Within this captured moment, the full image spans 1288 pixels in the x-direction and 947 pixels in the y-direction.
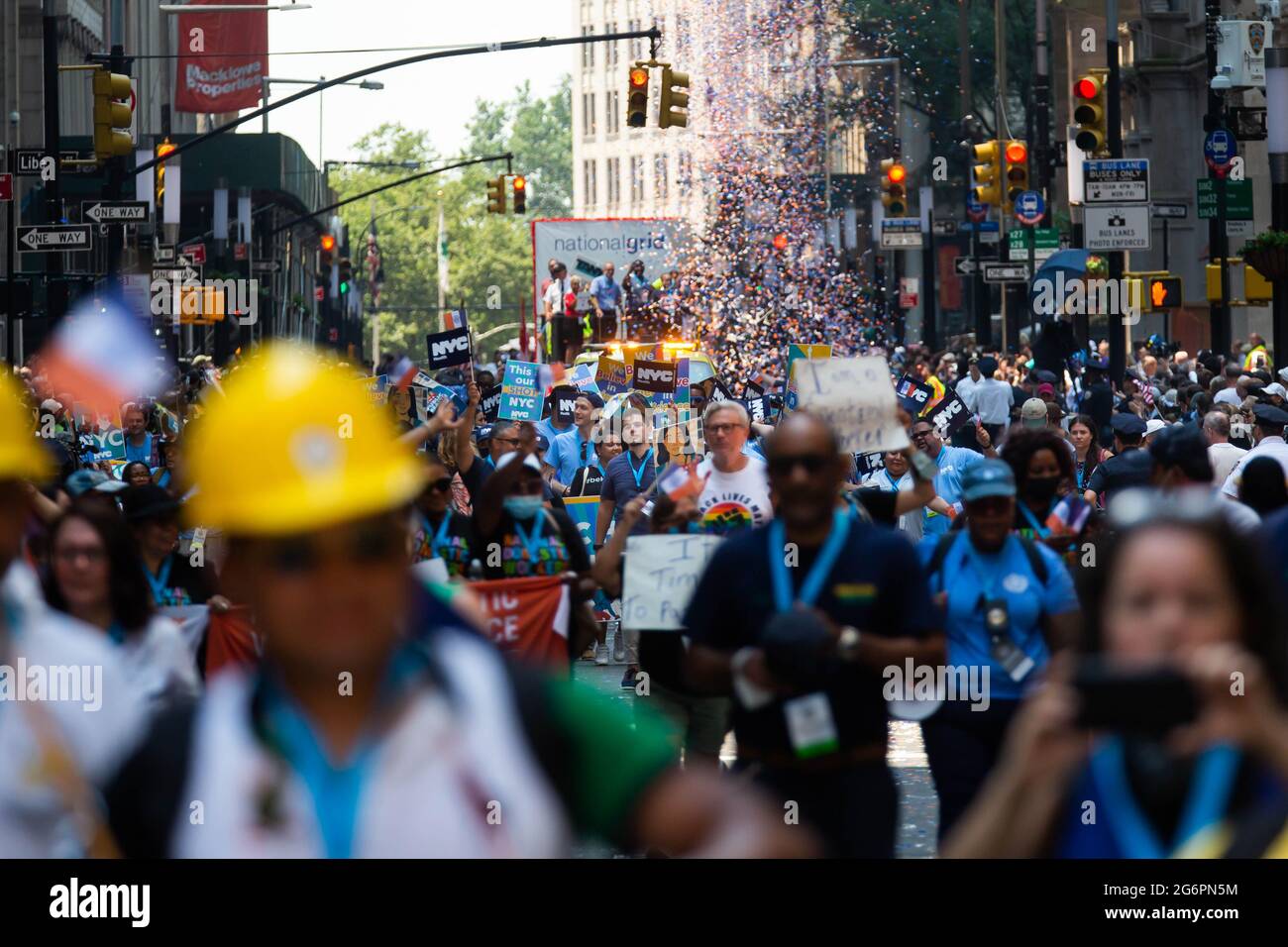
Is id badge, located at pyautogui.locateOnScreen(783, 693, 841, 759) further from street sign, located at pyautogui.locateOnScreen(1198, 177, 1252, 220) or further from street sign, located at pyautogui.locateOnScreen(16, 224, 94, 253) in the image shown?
street sign, located at pyautogui.locateOnScreen(1198, 177, 1252, 220)

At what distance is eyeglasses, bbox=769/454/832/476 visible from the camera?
20.9 feet

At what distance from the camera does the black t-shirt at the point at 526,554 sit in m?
9.99

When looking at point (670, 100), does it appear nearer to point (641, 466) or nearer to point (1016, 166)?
point (1016, 166)

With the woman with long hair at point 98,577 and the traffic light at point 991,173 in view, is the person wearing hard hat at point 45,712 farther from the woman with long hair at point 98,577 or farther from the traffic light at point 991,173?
the traffic light at point 991,173

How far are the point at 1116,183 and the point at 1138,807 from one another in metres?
23.3

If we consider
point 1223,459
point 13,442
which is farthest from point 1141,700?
point 1223,459

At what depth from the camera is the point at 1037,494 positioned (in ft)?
29.8

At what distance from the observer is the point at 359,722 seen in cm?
279

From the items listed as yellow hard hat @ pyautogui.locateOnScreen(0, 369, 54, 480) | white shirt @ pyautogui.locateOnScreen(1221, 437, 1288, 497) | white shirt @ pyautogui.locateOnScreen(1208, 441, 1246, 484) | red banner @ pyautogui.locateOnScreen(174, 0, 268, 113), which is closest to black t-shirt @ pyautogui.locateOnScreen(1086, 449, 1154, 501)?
white shirt @ pyautogui.locateOnScreen(1221, 437, 1288, 497)

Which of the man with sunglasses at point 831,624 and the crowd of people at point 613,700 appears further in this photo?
the man with sunglasses at point 831,624

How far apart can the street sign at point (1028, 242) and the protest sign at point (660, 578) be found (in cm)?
2734

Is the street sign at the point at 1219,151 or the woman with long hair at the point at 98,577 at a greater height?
the street sign at the point at 1219,151

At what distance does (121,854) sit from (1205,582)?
53.7 inches

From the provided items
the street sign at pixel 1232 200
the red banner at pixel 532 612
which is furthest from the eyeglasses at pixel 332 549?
the street sign at pixel 1232 200
